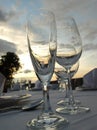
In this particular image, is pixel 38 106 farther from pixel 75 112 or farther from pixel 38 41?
pixel 38 41

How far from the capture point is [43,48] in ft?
2.06

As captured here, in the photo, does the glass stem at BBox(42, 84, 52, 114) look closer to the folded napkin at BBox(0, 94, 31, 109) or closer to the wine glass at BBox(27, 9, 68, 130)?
the wine glass at BBox(27, 9, 68, 130)

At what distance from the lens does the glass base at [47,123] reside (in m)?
0.57

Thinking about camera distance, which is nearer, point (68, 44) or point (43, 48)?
point (43, 48)

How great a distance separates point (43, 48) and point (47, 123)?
16 cm

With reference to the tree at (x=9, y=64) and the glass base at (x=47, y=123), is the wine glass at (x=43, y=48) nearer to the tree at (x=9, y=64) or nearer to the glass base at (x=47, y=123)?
the glass base at (x=47, y=123)

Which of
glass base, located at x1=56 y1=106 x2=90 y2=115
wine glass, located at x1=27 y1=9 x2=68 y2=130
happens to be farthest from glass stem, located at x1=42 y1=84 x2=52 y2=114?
glass base, located at x1=56 y1=106 x2=90 y2=115

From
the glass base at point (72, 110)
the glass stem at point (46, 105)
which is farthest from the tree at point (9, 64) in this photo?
the glass stem at point (46, 105)

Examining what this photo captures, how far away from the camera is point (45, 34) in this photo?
2.10 feet

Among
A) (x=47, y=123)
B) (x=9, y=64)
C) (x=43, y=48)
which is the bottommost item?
(x=47, y=123)

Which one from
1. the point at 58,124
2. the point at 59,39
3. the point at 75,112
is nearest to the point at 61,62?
the point at 59,39

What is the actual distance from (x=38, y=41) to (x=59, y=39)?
0.26 m

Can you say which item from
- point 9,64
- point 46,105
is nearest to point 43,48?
point 46,105

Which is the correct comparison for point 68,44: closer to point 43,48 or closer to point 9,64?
point 43,48
